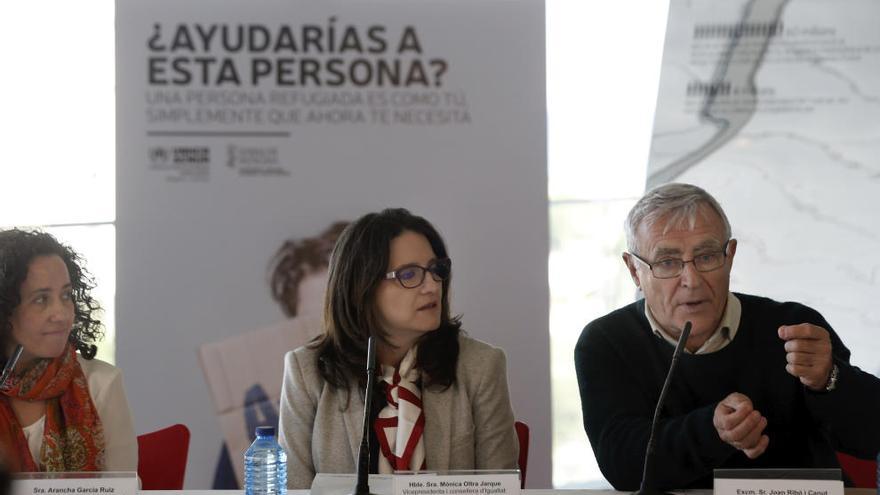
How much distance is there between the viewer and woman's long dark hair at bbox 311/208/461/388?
8.81 ft

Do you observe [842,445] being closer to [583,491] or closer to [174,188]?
[583,491]

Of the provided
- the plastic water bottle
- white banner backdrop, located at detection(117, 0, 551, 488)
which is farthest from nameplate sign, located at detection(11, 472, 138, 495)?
white banner backdrop, located at detection(117, 0, 551, 488)

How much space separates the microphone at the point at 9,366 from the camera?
2518 millimetres

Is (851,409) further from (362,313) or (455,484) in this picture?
(362,313)

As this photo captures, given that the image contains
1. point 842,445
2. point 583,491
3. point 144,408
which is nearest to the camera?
point 583,491

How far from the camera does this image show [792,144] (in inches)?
152

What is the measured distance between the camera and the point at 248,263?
3.82 m

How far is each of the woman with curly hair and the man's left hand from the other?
1786mm

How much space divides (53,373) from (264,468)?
2.86 feet

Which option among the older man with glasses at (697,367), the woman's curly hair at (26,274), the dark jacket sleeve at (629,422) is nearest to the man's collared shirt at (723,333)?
the older man with glasses at (697,367)

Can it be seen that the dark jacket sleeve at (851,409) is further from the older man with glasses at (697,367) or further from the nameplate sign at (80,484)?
the nameplate sign at (80,484)

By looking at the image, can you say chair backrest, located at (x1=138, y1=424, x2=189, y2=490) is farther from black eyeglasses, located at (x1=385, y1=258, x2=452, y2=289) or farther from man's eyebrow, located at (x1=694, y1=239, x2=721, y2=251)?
man's eyebrow, located at (x1=694, y1=239, x2=721, y2=251)

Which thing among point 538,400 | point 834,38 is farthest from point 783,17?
point 538,400

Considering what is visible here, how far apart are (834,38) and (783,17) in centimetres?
22
